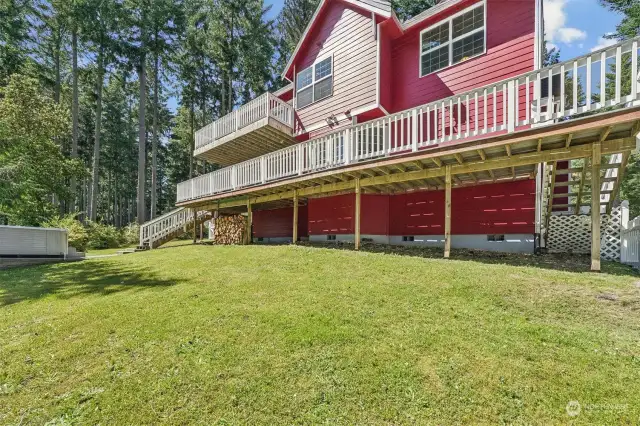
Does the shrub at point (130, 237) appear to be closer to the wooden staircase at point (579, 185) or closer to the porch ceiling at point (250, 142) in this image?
the porch ceiling at point (250, 142)

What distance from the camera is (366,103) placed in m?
10.5

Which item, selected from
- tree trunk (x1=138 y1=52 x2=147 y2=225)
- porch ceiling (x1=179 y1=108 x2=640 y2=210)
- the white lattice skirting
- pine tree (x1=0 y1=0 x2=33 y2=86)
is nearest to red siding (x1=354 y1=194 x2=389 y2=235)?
porch ceiling (x1=179 y1=108 x2=640 y2=210)

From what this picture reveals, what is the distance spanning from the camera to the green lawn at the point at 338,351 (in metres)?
2.48

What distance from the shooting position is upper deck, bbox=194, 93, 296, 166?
12805 millimetres

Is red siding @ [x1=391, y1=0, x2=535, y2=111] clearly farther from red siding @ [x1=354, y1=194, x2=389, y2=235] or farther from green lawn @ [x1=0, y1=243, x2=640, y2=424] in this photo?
green lawn @ [x1=0, y1=243, x2=640, y2=424]

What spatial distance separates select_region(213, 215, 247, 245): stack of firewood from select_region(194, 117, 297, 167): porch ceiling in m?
3.74

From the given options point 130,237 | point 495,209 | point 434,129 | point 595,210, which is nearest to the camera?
point 595,210

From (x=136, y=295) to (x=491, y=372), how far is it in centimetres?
545

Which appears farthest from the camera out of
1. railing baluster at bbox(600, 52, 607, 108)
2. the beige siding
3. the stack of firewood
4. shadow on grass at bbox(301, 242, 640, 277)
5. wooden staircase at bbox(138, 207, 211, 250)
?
wooden staircase at bbox(138, 207, 211, 250)

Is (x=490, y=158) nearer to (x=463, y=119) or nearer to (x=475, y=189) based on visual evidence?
(x=475, y=189)

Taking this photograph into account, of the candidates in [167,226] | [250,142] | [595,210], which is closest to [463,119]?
[595,210]

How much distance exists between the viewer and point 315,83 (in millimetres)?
12641

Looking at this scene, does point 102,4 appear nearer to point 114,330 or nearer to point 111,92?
point 111,92

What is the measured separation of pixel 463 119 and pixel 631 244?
15.9 ft
